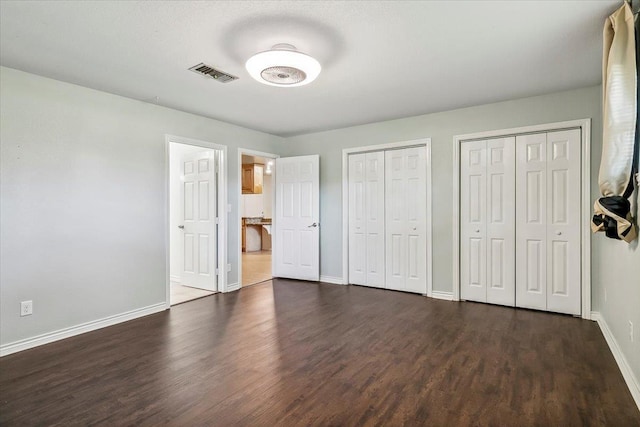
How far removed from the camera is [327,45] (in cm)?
256

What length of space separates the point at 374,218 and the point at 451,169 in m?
1.26

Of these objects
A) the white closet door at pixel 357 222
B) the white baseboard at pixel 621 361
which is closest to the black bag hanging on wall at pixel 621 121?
the white baseboard at pixel 621 361

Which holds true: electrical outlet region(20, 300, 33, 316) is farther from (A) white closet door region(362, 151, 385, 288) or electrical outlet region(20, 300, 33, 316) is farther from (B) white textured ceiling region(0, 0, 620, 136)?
(A) white closet door region(362, 151, 385, 288)

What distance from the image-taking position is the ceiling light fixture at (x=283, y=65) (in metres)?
2.43

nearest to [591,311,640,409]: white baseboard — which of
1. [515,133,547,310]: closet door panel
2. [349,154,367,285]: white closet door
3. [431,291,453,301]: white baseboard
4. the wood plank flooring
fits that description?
[515,133,547,310]: closet door panel

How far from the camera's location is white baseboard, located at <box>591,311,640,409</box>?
2.10m

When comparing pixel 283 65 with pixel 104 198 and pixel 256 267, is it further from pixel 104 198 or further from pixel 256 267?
pixel 256 267

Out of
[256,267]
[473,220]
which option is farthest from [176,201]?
[473,220]

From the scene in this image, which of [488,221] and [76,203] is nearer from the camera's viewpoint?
[76,203]

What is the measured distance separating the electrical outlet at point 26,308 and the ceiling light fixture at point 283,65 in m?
2.75

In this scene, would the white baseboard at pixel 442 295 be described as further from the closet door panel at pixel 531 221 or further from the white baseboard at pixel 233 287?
the white baseboard at pixel 233 287

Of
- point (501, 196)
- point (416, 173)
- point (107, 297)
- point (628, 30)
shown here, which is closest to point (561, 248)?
point (501, 196)

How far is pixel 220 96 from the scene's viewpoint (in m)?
3.73

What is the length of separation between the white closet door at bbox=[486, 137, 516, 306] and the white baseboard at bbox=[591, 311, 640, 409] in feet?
2.87
